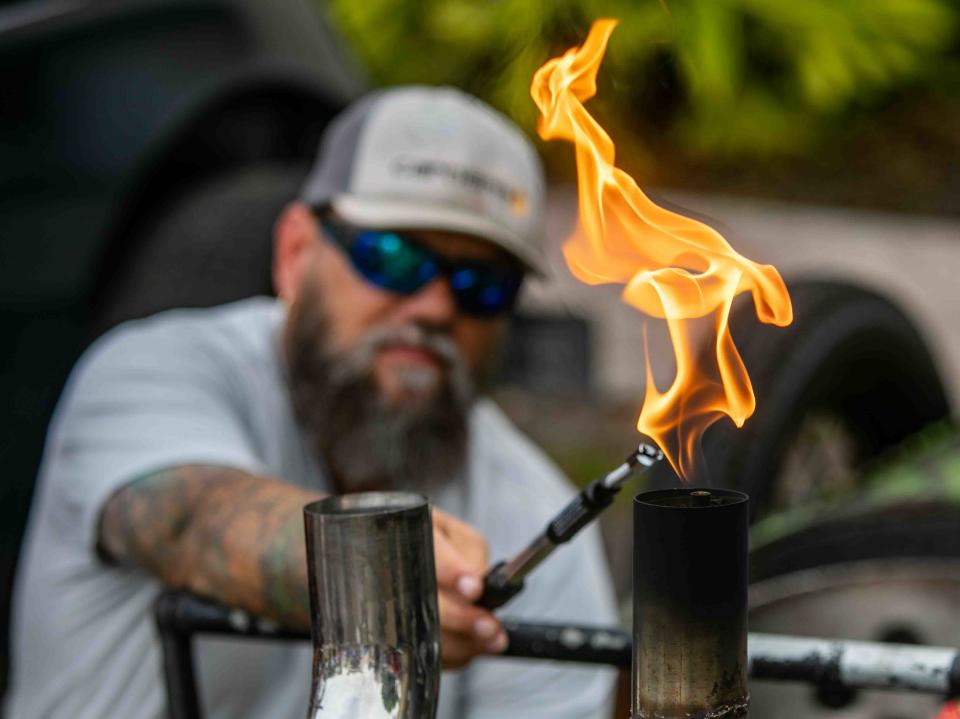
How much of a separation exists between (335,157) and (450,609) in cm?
136

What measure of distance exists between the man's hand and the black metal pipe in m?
0.36

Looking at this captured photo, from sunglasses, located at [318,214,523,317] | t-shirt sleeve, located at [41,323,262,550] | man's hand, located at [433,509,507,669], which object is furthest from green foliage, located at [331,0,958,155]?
man's hand, located at [433,509,507,669]

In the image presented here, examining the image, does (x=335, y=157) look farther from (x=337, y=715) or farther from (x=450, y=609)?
(x=337, y=715)

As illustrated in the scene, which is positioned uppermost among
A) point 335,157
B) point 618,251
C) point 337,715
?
point 335,157

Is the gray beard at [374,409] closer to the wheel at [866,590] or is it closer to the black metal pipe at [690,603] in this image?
the wheel at [866,590]

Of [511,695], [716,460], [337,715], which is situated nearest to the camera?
[337,715]

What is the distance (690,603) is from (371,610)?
0.26 meters

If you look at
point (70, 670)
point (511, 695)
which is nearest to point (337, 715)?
point (70, 670)

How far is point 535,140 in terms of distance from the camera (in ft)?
23.7

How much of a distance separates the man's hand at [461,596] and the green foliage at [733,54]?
5.14 meters

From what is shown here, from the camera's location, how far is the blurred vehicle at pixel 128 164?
2744 mm

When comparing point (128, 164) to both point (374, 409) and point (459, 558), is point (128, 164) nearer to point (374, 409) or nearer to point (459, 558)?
point (374, 409)

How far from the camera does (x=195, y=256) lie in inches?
124

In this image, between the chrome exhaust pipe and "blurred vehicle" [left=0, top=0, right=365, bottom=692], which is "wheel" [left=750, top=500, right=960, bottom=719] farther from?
"blurred vehicle" [left=0, top=0, right=365, bottom=692]
